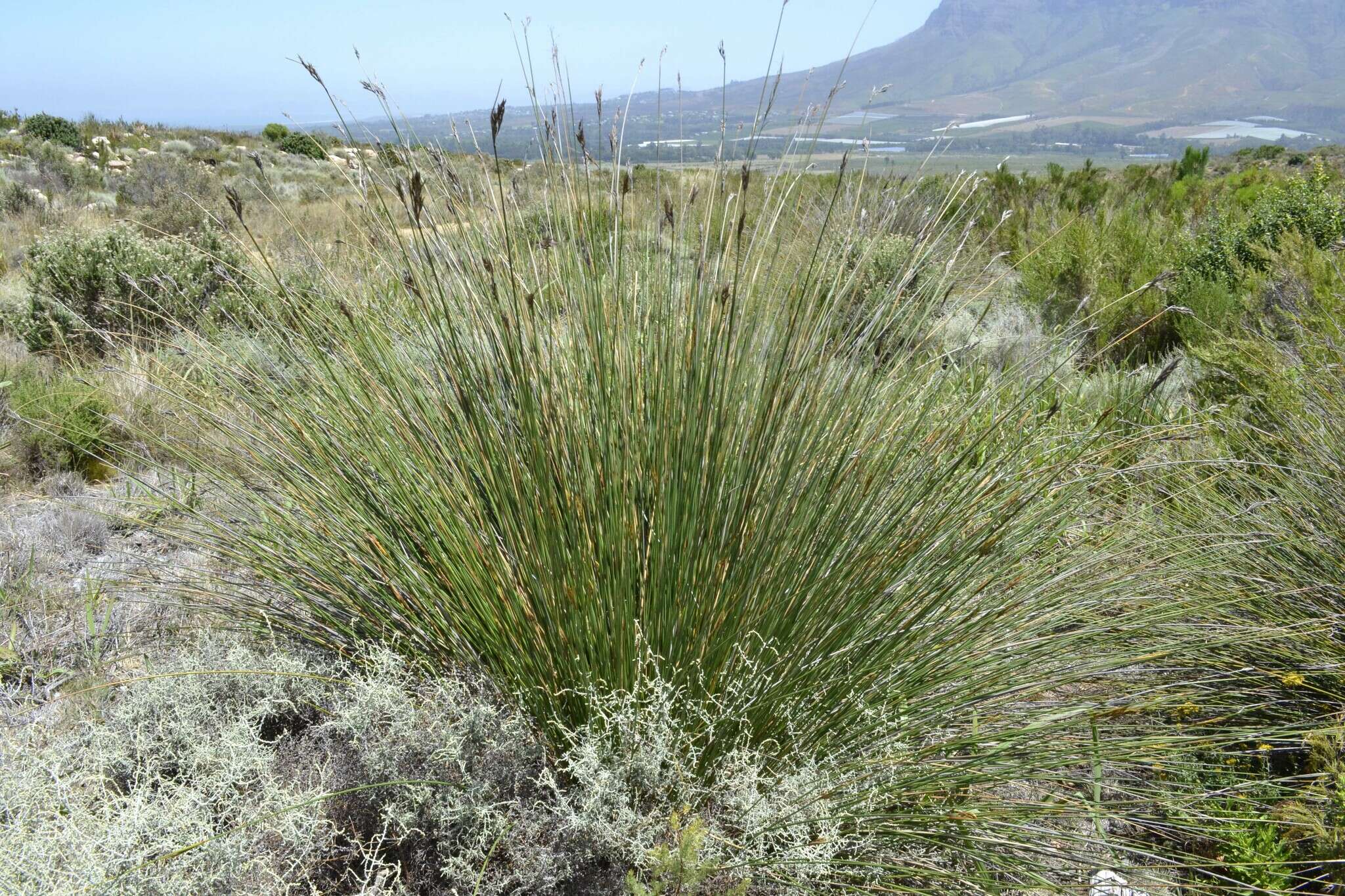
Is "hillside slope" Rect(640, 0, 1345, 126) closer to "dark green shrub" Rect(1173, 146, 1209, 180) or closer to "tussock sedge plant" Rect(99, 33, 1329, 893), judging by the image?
"dark green shrub" Rect(1173, 146, 1209, 180)

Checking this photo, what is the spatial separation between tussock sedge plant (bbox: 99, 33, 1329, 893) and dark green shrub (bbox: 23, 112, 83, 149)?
20447 mm

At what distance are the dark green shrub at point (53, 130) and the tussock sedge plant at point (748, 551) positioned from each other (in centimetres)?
2045

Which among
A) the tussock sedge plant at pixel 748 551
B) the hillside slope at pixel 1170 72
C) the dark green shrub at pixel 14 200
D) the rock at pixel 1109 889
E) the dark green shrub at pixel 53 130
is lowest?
the rock at pixel 1109 889

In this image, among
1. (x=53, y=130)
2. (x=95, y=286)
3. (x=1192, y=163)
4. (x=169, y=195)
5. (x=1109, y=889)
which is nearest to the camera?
(x=1109, y=889)

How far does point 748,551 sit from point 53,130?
2248cm

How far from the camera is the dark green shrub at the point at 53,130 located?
54.0 ft

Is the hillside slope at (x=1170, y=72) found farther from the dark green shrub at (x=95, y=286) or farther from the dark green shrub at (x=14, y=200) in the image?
the dark green shrub at (x=95, y=286)

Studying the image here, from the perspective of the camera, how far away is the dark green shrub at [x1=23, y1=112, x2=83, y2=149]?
648 inches

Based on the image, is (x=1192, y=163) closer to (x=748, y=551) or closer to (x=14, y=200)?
(x=748, y=551)

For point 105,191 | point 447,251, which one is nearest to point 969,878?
point 447,251

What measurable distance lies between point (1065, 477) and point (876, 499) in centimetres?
82

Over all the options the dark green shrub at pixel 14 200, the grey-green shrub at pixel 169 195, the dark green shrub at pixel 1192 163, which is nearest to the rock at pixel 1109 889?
the grey-green shrub at pixel 169 195

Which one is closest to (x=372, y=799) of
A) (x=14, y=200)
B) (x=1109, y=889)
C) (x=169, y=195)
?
(x=1109, y=889)

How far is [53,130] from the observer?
16.8m
